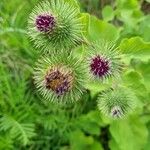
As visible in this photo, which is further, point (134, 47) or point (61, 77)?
point (134, 47)

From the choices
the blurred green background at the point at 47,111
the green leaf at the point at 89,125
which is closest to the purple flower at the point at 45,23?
the blurred green background at the point at 47,111

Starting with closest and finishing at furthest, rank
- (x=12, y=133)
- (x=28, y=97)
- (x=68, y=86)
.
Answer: (x=68, y=86)
(x=12, y=133)
(x=28, y=97)

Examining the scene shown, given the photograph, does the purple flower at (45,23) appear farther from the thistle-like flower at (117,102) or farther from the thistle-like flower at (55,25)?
the thistle-like flower at (117,102)

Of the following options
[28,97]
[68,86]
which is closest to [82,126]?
[28,97]

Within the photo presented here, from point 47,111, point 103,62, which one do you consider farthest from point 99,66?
point 47,111

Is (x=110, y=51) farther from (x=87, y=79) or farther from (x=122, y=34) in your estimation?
(x=122, y=34)

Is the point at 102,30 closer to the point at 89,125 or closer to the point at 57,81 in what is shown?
the point at 57,81

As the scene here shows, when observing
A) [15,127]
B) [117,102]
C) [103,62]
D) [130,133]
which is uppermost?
[103,62]

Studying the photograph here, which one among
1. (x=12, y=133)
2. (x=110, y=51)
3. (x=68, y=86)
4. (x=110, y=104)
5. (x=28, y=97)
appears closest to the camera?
(x=68, y=86)
